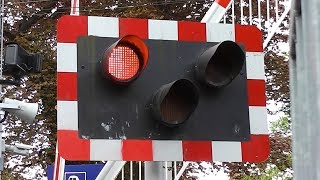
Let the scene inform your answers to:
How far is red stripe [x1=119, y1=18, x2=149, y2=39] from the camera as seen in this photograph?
3143 mm

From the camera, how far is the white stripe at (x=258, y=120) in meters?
3.20

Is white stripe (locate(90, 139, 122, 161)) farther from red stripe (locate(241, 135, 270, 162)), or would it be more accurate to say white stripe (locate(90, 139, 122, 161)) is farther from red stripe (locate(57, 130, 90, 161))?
red stripe (locate(241, 135, 270, 162))

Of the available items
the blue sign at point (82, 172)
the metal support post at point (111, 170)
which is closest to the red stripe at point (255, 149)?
the metal support post at point (111, 170)

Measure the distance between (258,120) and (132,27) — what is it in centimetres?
68

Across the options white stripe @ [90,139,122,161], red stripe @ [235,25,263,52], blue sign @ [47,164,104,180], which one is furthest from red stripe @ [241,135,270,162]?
blue sign @ [47,164,104,180]

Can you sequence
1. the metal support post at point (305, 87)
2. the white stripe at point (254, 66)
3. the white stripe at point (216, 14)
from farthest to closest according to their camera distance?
the white stripe at point (216, 14)
the white stripe at point (254, 66)
the metal support post at point (305, 87)

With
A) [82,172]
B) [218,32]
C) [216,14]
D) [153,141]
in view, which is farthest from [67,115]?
[82,172]

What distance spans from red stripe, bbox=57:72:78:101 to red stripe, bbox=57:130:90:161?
14cm

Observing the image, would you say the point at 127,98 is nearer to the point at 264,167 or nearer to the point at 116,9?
the point at 264,167

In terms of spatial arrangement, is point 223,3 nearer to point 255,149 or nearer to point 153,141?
point 255,149

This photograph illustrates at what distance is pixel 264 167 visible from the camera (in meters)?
12.3

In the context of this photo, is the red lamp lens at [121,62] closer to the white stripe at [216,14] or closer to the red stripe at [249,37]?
the red stripe at [249,37]

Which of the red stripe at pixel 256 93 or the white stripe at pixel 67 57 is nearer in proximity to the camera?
the white stripe at pixel 67 57

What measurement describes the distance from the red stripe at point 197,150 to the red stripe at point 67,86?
0.50 metres
